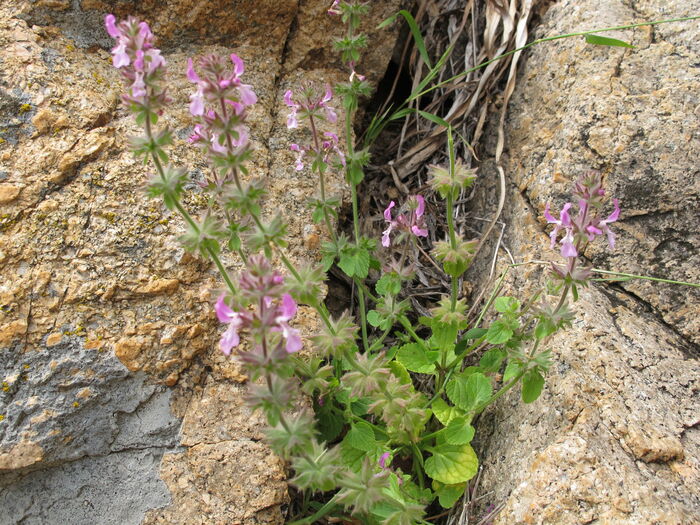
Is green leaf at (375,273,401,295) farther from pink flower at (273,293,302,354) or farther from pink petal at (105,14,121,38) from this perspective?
pink petal at (105,14,121,38)

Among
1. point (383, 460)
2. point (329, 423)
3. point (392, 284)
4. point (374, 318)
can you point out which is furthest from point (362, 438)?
point (392, 284)

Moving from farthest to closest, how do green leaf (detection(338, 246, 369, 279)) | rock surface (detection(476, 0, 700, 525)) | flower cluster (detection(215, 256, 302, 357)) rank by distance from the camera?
1. green leaf (detection(338, 246, 369, 279))
2. rock surface (detection(476, 0, 700, 525))
3. flower cluster (detection(215, 256, 302, 357))

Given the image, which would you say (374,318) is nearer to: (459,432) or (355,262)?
(355,262)

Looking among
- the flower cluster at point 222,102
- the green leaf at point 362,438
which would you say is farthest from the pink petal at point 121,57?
the green leaf at point 362,438

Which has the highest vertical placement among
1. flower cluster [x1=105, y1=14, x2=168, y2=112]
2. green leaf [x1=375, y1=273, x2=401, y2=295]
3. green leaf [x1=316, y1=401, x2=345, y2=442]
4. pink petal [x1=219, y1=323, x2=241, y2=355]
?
flower cluster [x1=105, y1=14, x2=168, y2=112]

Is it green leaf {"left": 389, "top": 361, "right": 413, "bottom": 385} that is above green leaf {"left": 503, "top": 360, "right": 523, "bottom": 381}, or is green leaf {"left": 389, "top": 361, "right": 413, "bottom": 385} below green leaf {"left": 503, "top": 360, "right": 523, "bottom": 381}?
below

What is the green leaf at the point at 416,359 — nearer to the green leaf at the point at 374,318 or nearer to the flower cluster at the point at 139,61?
the green leaf at the point at 374,318

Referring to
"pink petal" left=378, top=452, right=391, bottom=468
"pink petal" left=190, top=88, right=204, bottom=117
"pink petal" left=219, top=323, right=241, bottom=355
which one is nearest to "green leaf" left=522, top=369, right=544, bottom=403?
"pink petal" left=378, top=452, right=391, bottom=468
